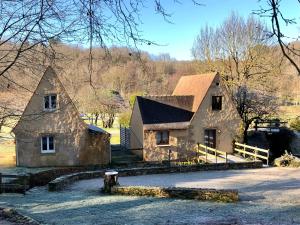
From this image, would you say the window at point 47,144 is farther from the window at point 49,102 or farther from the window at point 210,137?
the window at point 210,137

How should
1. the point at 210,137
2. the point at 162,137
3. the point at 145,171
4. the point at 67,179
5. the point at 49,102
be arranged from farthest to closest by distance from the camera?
the point at 210,137, the point at 162,137, the point at 49,102, the point at 145,171, the point at 67,179

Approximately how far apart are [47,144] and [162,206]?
17.7 metres

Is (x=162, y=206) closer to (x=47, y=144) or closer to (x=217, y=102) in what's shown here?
(x=47, y=144)

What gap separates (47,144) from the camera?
30.7m

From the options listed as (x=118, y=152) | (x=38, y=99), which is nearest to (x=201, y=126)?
(x=118, y=152)

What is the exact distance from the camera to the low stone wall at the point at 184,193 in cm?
1565

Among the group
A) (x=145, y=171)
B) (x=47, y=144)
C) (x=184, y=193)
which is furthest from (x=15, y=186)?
(x=47, y=144)

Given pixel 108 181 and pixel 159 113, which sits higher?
pixel 159 113

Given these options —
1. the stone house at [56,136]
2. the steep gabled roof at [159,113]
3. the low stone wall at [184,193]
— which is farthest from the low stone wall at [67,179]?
the steep gabled roof at [159,113]

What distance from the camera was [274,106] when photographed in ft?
133

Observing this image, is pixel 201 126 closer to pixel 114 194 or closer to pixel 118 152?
pixel 118 152

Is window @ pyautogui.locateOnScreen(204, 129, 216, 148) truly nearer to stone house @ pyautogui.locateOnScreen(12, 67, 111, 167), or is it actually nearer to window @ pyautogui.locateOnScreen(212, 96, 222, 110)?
window @ pyautogui.locateOnScreen(212, 96, 222, 110)

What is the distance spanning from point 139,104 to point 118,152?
4524mm

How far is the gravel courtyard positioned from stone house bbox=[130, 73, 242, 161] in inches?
440
